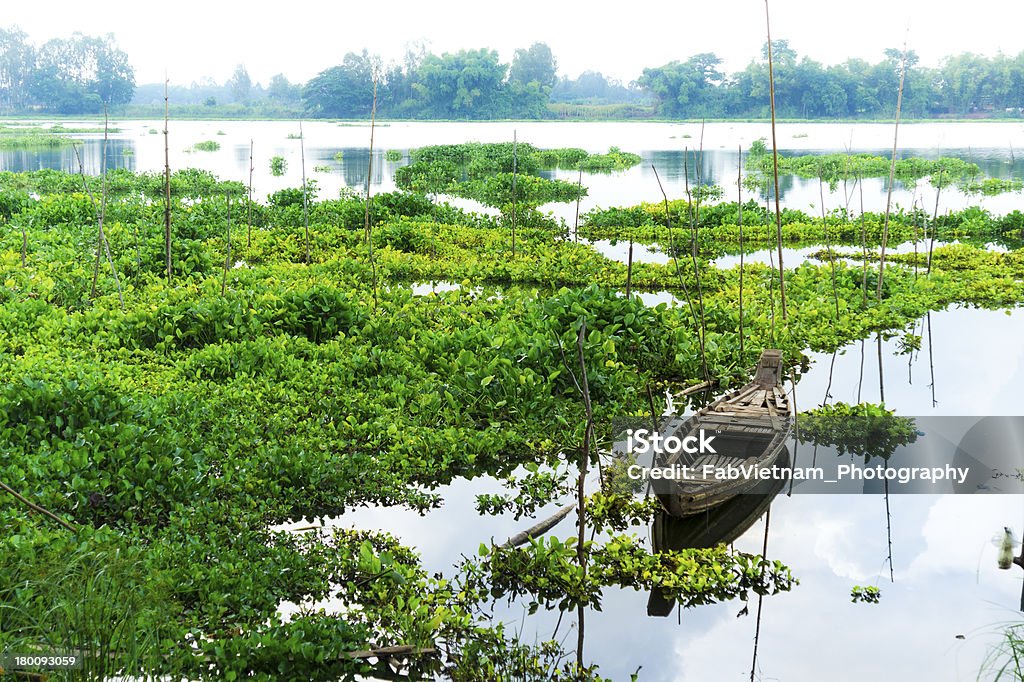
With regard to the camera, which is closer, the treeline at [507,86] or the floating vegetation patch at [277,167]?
the floating vegetation patch at [277,167]

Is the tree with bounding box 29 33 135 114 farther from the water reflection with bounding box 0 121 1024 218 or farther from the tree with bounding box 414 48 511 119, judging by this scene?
the tree with bounding box 414 48 511 119

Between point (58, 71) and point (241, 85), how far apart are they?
68.6 ft

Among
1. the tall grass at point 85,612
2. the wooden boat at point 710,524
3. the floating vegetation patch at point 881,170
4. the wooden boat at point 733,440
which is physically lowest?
the wooden boat at point 710,524

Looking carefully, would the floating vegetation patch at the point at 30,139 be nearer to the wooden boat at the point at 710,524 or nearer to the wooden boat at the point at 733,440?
the wooden boat at the point at 733,440

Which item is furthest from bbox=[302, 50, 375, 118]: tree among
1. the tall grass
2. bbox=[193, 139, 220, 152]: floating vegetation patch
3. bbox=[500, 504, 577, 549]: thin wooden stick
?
the tall grass

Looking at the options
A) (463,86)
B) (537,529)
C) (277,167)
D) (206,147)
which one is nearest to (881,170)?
(277,167)

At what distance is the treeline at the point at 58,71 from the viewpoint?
68000 mm

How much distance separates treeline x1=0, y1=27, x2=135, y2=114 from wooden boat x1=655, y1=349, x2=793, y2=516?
226 feet

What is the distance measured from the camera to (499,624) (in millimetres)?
5844

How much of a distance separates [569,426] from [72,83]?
70.9m

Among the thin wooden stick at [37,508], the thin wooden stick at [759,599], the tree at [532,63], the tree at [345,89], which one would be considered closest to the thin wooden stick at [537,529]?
the thin wooden stick at [759,599]

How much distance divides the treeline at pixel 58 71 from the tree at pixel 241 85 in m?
17.5

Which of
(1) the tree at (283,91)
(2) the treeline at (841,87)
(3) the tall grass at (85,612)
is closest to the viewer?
(3) the tall grass at (85,612)

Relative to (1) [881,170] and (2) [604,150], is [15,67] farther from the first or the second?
(1) [881,170]
